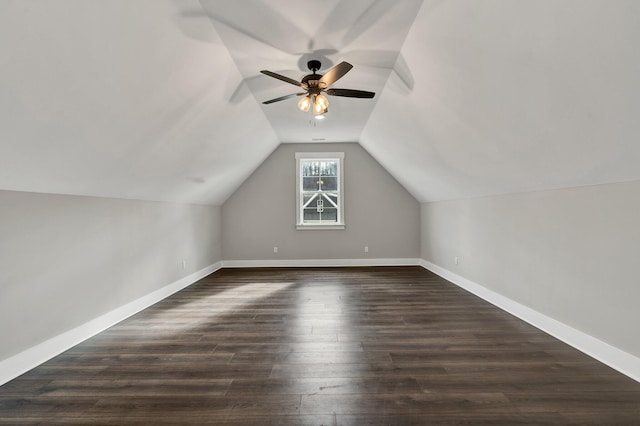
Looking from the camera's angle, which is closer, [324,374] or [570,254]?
[324,374]

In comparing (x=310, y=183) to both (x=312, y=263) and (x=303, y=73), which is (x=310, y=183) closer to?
(x=312, y=263)

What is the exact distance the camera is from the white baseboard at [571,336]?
2.11 meters

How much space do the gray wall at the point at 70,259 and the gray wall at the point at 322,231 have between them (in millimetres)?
2131

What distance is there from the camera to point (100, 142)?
2389 millimetres

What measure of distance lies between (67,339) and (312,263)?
14.1ft

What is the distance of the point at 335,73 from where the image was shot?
2553 mm

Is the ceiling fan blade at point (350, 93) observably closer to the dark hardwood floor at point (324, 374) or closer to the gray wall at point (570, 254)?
the gray wall at point (570, 254)

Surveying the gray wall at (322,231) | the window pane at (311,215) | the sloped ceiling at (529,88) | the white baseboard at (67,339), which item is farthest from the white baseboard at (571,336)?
the white baseboard at (67,339)

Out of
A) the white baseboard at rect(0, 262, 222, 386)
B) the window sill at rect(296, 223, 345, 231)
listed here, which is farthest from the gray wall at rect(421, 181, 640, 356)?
the white baseboard at rect(0, 262, 222, 386)

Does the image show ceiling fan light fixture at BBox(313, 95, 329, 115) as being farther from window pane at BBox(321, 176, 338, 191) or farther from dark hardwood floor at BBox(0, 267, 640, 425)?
window pane at BBox(321, 176, 338, 191)

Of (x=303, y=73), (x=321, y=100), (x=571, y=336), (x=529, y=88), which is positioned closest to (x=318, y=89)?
(x=321, y=100)

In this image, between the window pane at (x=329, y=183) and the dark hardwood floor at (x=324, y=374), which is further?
the window pane at (x=329, y=183)

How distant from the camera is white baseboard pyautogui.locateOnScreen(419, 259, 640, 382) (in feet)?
6.94

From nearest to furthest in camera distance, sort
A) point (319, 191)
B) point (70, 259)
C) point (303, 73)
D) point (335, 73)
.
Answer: point (335, 73) → point (70, 259) → point (303, 73) → point (319, 191)
